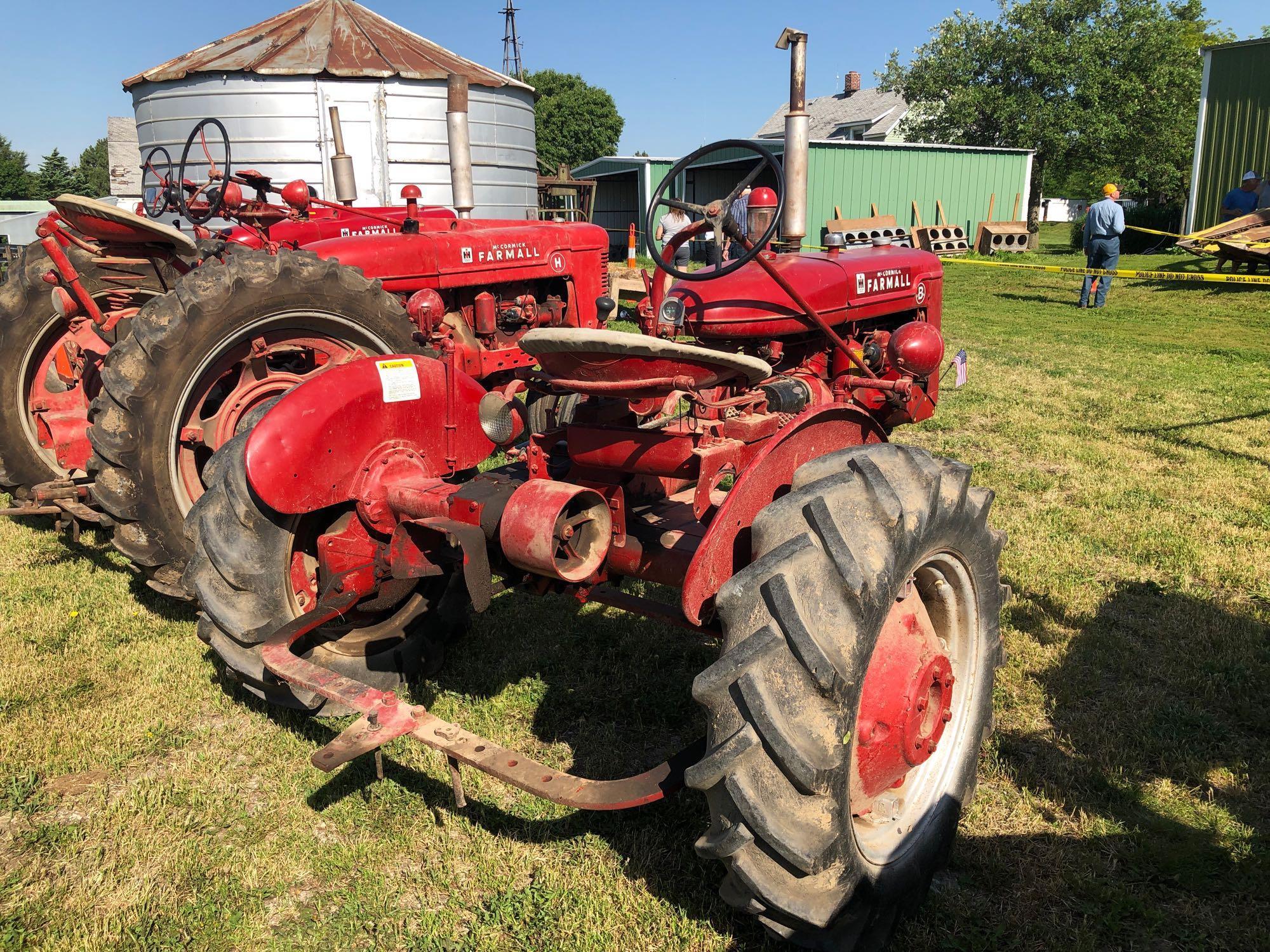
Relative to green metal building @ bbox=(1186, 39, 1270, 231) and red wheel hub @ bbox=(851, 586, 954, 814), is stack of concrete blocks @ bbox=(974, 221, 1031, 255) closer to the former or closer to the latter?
green metal building @ bbox=(1186, 39, 1270, 231)

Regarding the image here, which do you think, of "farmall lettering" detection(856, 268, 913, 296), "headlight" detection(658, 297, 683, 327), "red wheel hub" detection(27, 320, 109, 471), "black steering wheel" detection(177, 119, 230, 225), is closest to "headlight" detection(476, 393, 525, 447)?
"headlight" detection(658, 297, 683, 327)

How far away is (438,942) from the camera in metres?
2.33

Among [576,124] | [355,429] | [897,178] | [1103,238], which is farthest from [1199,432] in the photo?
[576,124]

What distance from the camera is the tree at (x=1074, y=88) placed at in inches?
1441

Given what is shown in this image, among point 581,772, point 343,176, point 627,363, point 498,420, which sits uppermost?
point 343,176

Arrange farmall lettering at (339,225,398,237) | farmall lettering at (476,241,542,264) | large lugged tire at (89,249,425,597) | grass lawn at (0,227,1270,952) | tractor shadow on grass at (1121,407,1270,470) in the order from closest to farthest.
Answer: grass lawn at (0,227,1270,952) → large lugged tire at (89,249,425,597) → tractor shadow on grass at (1121,407,1270,470) → farmall lettering at (476,241,542,264) → farmall lettering at (339,225,398,237)

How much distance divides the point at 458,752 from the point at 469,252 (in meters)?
4.78

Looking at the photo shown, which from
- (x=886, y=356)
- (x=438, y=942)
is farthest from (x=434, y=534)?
(x=886, y=356)

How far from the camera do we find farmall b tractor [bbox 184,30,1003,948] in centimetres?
191

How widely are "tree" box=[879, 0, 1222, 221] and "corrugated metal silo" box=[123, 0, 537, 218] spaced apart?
26.6m

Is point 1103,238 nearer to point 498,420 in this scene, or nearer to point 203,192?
point 203,192

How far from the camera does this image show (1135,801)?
2768 millimetres

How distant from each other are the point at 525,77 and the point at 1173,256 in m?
53.9

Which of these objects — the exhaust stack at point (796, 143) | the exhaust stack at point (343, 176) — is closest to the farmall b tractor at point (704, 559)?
the exhaust stack at point (796, 143)
